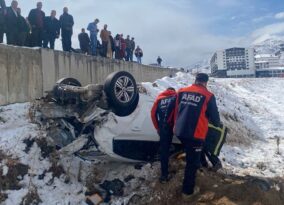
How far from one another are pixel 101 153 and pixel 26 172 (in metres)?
1.38

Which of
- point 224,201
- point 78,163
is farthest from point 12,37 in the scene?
point 224,201

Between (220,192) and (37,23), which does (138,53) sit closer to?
(37,23)

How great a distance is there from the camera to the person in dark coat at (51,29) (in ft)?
40.1

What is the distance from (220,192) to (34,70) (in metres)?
5.91

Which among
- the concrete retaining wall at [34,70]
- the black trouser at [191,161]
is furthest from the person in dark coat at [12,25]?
the black trouser at [191,161]

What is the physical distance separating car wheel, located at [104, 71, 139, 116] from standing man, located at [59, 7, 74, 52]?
217 inches

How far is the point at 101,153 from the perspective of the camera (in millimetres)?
7684

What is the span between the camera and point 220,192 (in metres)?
6.75

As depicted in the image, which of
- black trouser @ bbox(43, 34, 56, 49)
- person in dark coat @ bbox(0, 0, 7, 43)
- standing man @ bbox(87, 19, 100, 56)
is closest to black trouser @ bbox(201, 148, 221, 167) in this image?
person in dark coat @ bbox(0, 0, 7, 43)

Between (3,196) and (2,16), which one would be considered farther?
(2,16)

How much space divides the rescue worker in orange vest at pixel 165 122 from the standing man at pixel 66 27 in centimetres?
661

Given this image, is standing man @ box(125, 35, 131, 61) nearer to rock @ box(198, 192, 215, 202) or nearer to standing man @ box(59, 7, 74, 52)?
A: standing man @ box(59, 7, 74, 52)

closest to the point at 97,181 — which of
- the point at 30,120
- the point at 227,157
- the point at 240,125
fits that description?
the point at 30,120

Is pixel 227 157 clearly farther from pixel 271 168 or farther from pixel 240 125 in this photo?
pixel 240 125
